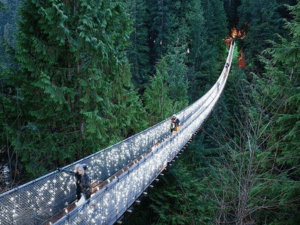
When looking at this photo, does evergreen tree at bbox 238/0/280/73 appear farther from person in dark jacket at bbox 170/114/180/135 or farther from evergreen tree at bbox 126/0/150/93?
person in dark jacket at bbox 170/114/180/135

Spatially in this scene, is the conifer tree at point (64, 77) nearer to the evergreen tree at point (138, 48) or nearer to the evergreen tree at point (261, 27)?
the evergreen tree at point (138, 48)

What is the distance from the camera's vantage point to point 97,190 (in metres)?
5.36

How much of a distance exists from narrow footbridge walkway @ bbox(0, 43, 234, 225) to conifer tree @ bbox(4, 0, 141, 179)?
1.81m

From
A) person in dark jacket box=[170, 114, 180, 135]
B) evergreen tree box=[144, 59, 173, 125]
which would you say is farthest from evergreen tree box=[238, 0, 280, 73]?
person in dark jacket box=[170, 114, 180, 135]

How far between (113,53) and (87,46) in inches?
41.5

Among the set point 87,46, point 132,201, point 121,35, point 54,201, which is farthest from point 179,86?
point 54,201

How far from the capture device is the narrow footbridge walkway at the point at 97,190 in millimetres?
3865

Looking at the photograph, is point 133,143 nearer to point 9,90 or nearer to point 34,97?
point 34,97

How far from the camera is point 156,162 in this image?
710cm

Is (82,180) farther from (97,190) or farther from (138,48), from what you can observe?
(138,48)

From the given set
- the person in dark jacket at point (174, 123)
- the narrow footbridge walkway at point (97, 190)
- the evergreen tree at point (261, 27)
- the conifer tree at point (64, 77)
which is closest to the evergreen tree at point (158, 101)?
the person in dark jacket at point (174, 123)

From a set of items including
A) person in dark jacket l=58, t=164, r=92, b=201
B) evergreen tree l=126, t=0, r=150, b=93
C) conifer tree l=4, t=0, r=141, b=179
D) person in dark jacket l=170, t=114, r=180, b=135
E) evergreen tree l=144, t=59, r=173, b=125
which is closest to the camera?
person in dark jacket l=58, t=164, r=92, b=201

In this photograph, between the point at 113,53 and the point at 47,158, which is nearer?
the point at 47,158

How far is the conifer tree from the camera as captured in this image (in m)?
7.50
